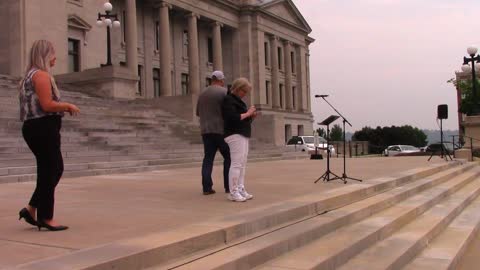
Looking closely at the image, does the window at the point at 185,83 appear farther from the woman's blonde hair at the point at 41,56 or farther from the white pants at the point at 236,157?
the woman's blonde hair at the point at 41,56

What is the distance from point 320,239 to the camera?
5.82 m

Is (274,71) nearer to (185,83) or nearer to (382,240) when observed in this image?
(185,83)

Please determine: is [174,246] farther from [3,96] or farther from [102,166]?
[3,96]

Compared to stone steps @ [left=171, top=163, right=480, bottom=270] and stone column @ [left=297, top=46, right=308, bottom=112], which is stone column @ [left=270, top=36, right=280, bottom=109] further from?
stone steps @ [left=171, top=163, right=480, bottom=270]

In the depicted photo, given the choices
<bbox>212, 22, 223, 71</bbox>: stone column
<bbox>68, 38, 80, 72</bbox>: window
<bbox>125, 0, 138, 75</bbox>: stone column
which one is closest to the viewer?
<bbox>68, 38, 80, 72</bbox>: window

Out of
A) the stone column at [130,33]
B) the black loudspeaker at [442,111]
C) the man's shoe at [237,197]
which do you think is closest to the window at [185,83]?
the stone column at [130,33]

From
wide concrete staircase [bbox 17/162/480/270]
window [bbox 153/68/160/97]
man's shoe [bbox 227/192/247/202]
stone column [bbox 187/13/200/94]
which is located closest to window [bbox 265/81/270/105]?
stone column [bbox 187/13/200/94]

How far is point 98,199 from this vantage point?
7660 mm

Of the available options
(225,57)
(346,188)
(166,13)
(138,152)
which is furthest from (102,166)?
(225,57)

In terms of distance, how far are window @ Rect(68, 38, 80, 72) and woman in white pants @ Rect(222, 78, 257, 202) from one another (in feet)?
95.4

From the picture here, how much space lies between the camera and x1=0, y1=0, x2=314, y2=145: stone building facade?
94.3 feet

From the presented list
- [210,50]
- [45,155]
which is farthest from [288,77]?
[45,155]

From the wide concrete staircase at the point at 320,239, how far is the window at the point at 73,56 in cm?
2839

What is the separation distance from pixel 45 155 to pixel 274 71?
189ft
